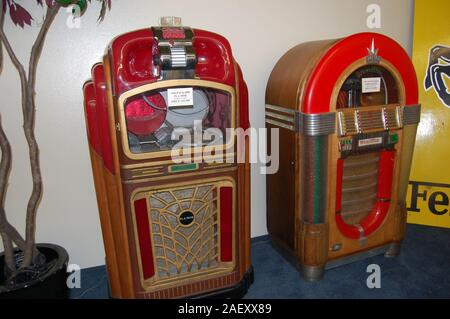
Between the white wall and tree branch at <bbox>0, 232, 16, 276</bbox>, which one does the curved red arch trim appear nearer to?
the white wall

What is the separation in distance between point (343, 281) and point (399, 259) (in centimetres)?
47

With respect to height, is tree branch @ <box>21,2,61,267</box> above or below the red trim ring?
above

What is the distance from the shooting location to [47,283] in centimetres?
164

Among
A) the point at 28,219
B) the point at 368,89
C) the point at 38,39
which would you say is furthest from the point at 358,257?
the point at 38,39

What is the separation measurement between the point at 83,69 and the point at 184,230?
1.02 meters

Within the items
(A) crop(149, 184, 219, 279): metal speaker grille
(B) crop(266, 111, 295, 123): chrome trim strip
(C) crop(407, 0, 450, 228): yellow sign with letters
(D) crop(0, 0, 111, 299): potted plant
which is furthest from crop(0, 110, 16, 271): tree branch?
(C) crop(407, 0, 450, 228): yellow sign with letters

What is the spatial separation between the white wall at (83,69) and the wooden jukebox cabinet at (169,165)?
42cm

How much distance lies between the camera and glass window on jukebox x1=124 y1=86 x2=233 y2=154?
1.65 metres

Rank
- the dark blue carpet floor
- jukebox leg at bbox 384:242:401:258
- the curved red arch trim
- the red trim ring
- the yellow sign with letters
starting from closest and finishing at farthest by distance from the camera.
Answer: the curved red arch trim → the dark blue carpet floor → the red trim ring → jukebox leg at bbox 384:242:401:258 → the yellow sign with letters

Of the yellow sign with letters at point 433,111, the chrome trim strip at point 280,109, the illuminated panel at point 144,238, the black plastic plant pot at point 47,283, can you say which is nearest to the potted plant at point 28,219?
the black plastic plant pot at point 47,283

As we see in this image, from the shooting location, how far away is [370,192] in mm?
2109

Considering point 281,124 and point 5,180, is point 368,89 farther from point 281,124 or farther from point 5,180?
point 5,180

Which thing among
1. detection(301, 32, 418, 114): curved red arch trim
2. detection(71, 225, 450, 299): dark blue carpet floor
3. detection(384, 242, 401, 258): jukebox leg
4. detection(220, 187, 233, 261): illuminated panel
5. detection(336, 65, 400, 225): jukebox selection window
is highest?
detection(301, 32, 418, 114): curved red arch trim

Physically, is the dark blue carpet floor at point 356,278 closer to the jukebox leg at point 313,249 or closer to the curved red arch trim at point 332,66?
the jukebox leg at point 313,249
